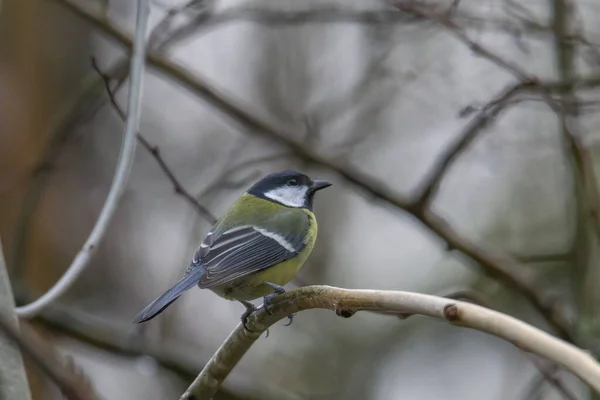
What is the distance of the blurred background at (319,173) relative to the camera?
275 centimetres

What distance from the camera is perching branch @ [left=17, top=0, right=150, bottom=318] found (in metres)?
1.77

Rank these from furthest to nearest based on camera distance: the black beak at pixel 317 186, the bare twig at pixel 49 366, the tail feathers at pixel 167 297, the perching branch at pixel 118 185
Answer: the black beak at pixel 317 186
the tail feathers at pixel 167 297
the perching branch at pixel 118 185
the bare twig at pixel 49 366

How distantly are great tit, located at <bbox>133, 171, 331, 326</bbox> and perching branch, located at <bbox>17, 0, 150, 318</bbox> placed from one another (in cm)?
29

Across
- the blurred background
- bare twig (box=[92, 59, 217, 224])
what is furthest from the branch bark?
the blurred background

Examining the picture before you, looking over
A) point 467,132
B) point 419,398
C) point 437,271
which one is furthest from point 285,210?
point 419,398

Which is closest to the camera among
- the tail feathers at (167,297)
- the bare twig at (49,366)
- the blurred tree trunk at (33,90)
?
the bare twig at (49,366)

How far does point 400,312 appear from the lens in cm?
118

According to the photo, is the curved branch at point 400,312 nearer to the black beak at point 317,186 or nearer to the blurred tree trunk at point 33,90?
the black beak at point 317,186

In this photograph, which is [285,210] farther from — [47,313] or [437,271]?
[437,271]

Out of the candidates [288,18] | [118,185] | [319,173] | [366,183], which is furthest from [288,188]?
[118,185]

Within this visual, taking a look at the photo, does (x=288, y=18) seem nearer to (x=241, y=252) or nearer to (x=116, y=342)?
(x=241, y=252)

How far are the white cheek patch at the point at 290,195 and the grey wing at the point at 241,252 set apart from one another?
282 mm

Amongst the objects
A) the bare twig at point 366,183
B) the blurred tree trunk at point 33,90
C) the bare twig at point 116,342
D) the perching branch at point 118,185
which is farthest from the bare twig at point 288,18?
the blurred tree trunk at point 33,90

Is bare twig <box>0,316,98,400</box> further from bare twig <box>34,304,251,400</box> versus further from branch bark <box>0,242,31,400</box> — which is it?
bare twig <box>34,304,251,400</box>
